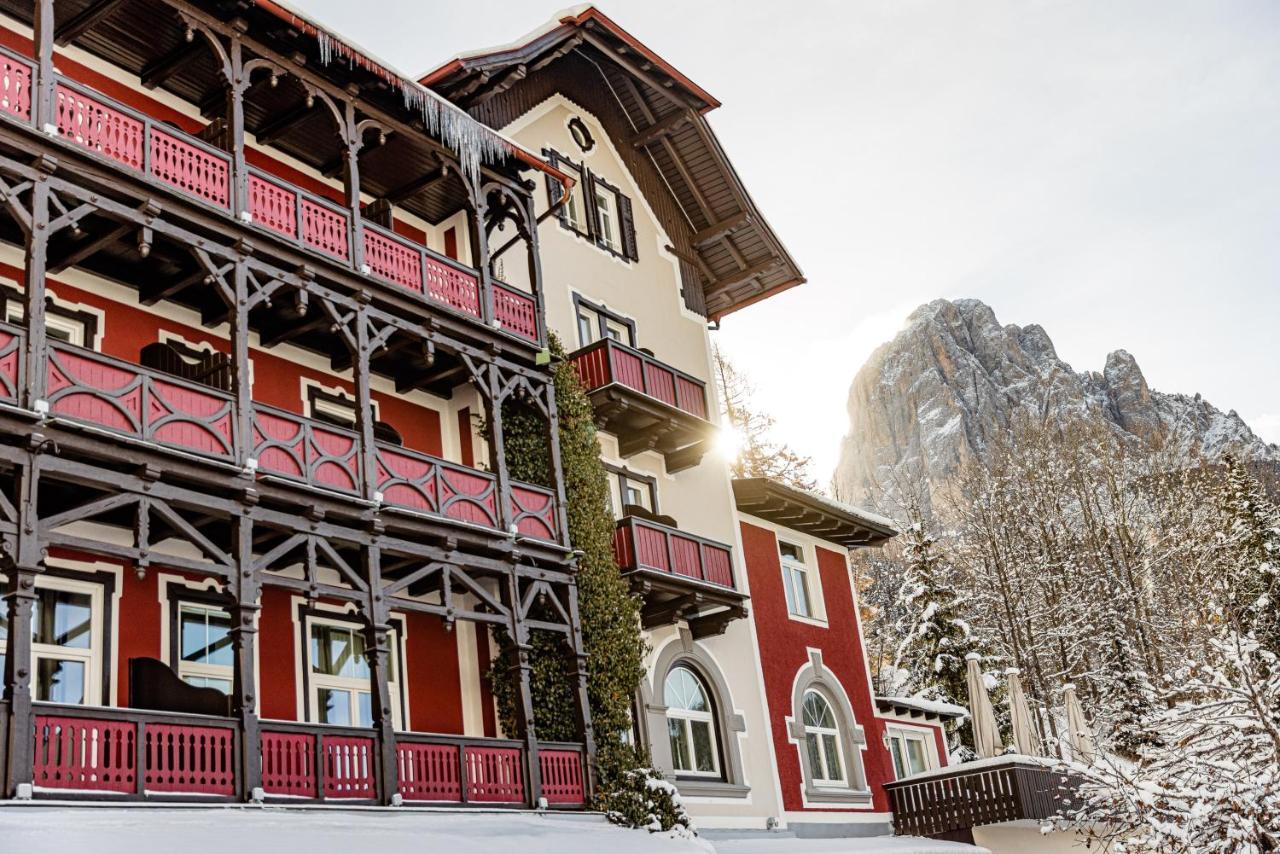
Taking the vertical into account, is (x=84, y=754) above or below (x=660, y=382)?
below

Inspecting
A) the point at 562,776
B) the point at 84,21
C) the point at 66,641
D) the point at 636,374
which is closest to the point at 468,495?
the point at 562,776

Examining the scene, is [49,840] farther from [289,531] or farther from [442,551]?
[442,551]

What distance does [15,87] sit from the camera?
15.1 metres

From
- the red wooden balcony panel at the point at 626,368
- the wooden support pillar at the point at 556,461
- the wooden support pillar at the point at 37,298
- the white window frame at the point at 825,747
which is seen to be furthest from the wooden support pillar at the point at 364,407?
the white window frame at the point at 825,747

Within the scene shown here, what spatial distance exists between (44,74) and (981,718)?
67.7 feet

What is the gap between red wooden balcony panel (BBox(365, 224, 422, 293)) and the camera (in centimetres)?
1950

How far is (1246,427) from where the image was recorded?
335ft

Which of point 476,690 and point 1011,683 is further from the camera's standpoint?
point 1011,683

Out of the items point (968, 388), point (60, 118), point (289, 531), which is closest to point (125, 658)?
point (289, 531)

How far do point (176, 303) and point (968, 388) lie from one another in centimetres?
9009

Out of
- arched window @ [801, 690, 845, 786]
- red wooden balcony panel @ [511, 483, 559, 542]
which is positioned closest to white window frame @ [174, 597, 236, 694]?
red wooden balcony panel @ [511, 483, 559, 542]

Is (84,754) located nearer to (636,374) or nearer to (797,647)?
(636,374)

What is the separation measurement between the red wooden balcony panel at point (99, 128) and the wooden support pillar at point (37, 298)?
0.82 m

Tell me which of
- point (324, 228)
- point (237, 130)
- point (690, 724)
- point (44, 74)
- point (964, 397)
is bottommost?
point (690, 724)
